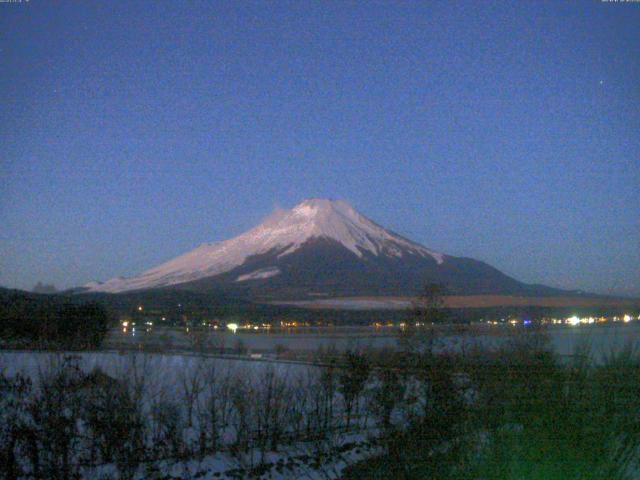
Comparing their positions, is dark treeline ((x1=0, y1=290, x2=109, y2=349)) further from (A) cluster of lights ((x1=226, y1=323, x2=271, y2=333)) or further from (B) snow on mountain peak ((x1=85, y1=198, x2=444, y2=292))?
(B) snow on mountain peak ((x1=85, y1=198, x2=444, y2=292))

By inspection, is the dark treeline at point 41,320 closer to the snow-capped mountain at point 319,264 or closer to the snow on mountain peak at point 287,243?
the snow-capped mountain at point 319,264

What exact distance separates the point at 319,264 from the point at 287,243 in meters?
13.0

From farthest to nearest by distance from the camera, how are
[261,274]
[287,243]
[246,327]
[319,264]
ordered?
[287,243] → [319,264] → [261,274] → [246,327]

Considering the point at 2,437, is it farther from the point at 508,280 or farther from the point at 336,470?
the point at 508,280

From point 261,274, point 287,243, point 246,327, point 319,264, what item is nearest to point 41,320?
point 246,327

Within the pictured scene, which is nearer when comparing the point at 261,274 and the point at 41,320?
the point at 41,320

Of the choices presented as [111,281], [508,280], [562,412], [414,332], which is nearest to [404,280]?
[508,280]

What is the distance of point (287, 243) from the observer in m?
91.4

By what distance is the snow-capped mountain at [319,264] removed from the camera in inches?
2756

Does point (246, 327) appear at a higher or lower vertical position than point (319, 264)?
lower

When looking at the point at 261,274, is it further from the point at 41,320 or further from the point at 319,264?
the point at 41,320

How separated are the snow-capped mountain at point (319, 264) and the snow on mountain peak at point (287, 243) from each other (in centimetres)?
11

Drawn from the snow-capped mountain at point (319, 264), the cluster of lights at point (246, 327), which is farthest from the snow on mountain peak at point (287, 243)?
the cluster of lights at point (246, 327)

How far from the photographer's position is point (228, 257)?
303 ft
